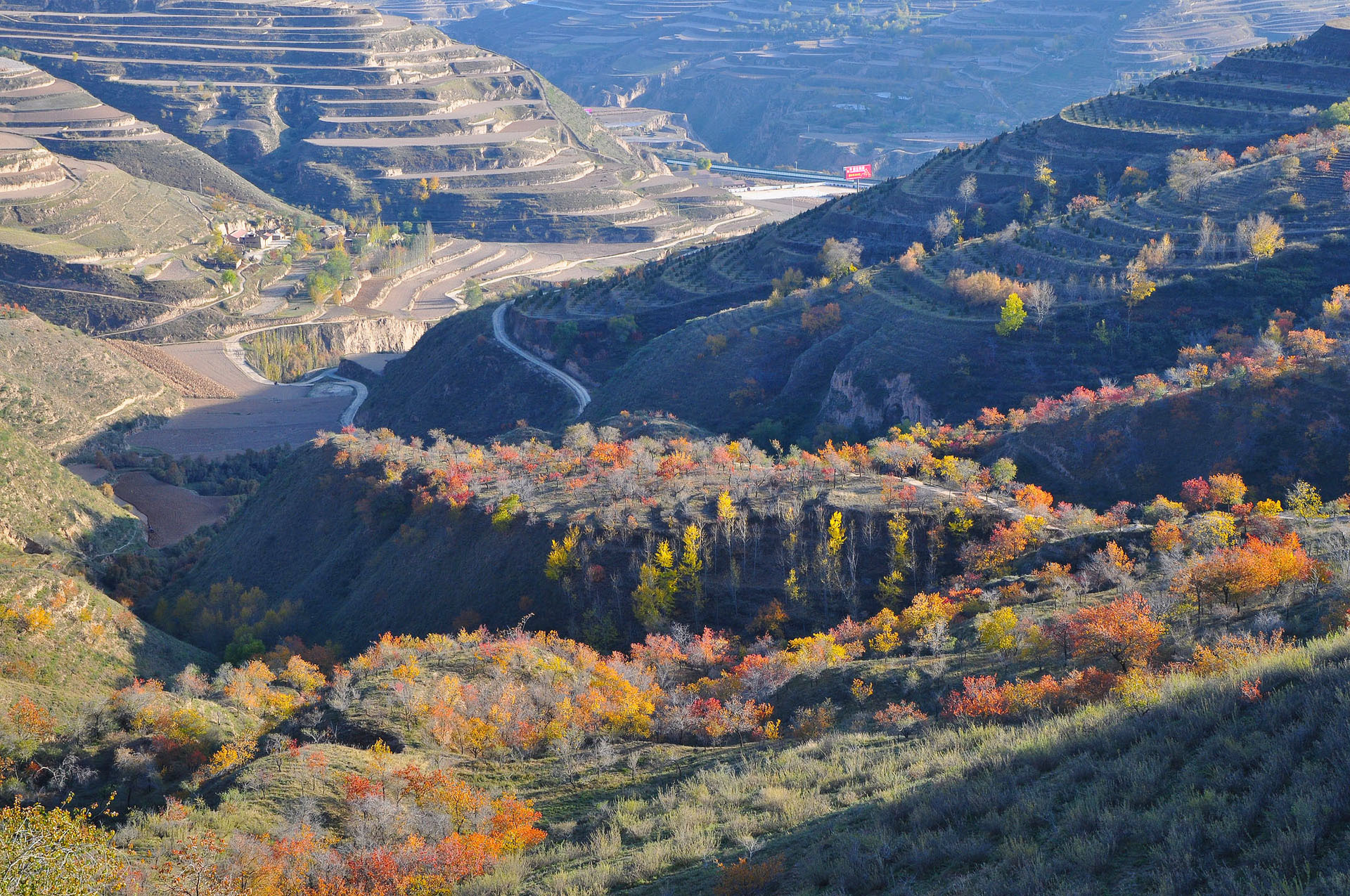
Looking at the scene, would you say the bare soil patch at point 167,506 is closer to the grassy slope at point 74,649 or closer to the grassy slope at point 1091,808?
the grassy slope at point 74,649

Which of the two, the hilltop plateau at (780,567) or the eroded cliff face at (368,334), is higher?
the hilltop plateau at (780,567)

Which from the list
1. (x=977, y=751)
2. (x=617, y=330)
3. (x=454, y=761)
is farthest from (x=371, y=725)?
(x=617, y=330)

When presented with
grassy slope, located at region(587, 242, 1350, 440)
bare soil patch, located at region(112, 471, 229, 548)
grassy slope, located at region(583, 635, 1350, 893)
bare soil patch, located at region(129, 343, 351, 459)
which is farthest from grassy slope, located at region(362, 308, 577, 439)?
grassy slope, located at region(583, 635, 1350, 893)

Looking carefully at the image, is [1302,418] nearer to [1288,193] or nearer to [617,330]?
[1288,193]

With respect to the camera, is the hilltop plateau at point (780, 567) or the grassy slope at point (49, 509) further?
the grassy slope at point (49, 509)

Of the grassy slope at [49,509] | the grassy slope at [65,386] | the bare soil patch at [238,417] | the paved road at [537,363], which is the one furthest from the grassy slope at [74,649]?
the bare soil patch at [238,417]
